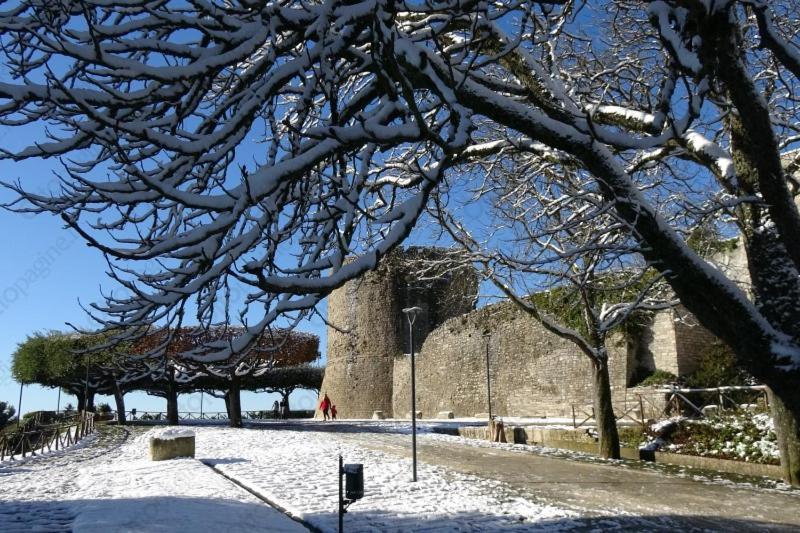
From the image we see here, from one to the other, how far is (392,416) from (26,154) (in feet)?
→ 108

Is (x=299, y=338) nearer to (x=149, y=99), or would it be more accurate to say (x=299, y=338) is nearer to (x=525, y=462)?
(x=525, y=462)

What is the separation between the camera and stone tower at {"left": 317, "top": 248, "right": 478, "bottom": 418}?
120 ft

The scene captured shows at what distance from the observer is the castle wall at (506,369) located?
22638 millimetres

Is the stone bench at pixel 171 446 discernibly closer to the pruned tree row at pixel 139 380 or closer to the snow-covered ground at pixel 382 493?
the snow-covered ground at pixel 382 493

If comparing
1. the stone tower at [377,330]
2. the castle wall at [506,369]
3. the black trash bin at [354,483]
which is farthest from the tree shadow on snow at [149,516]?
the stone tower at [377,330]

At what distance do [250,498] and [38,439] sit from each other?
17039 millimetres

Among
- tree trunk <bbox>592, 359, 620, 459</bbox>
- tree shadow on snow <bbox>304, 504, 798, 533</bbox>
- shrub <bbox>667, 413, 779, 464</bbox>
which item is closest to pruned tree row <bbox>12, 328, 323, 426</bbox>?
tree trunk <bbox>592, 359, 620, 459</bbox>

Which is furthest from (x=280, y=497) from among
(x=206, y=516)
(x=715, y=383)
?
(x=715, y=383)

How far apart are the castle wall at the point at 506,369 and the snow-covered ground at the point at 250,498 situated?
11620 mm

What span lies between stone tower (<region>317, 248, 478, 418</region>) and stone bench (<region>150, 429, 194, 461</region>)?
22970mm

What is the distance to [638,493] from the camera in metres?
8.76

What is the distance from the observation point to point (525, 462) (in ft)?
40.5

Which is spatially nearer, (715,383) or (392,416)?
(715,383)

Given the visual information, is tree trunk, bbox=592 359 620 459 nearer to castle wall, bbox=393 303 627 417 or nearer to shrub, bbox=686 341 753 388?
shrub, bbox=686 341 753 388
